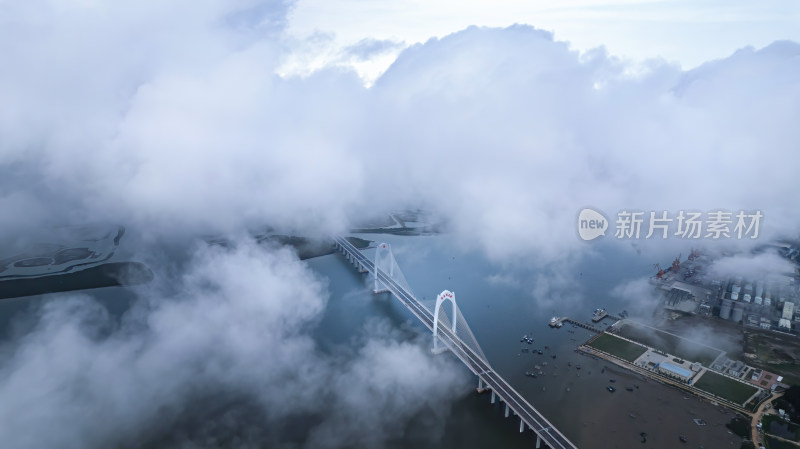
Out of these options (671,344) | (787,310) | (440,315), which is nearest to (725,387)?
(671,344)

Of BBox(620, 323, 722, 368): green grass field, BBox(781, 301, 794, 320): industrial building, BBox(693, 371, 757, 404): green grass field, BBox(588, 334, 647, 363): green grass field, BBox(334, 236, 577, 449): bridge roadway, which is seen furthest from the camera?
BBox(781, 301, 794, 320): industrial building

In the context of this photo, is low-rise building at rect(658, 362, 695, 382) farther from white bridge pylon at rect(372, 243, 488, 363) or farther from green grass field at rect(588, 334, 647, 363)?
white bridge pylon at rect(372, 243, 488, 363)

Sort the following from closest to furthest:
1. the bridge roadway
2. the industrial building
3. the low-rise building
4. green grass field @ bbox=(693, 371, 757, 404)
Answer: the bridge roadway
green grass field @ bbox=(693, 371, 757, 404)
the low-rise building
the industrial building

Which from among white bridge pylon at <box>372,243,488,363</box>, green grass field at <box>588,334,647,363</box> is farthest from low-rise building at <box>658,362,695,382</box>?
white bridge pylon at <box>372,243,488,363</box>

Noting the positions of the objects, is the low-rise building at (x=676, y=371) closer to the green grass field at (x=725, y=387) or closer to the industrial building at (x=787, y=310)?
the green grass field at (x=725, y=387)

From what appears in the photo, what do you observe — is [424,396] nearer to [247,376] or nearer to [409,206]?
[247,376]
